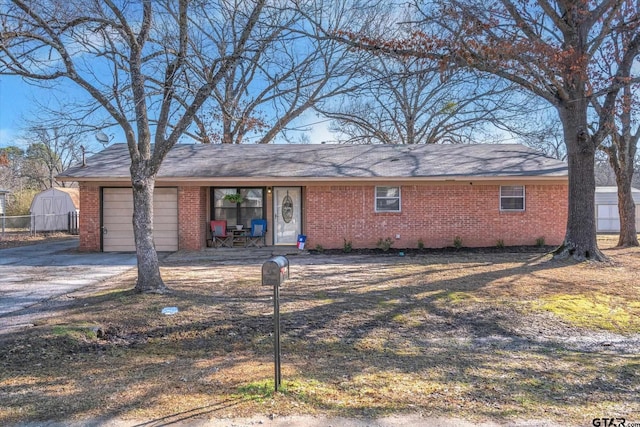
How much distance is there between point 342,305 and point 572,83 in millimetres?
8308

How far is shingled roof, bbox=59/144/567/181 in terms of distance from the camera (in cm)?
1323

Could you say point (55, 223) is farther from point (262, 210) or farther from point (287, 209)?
point (287, 209)

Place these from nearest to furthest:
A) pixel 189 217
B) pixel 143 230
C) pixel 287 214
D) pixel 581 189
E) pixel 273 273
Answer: pixel 273 273 < pixel 143 230 < pixel 581 189 < pixel 189 217 < pixel 287 214

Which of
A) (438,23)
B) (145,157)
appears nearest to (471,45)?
(438,23)

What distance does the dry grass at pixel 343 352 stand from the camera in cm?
307

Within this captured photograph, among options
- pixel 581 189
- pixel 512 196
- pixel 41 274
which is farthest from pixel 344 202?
pixel 41 274

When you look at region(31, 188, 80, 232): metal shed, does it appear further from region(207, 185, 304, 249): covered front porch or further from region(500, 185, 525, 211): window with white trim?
region(500, 185, 525, 211): window with white trim

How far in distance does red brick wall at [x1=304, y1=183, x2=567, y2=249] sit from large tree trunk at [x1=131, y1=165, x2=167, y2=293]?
7.27 metres

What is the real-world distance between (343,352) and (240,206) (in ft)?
34.7

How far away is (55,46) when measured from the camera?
20.5ft

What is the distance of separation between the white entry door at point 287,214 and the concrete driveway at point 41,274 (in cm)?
465

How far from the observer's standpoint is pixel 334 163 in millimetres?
14516

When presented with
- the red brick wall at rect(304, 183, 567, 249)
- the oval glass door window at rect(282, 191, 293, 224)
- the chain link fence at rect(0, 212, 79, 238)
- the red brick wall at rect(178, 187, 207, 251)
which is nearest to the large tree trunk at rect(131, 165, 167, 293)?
the red brick wall at rect(178, 187, 207, 251)

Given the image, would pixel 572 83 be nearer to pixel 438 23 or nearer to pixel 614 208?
Result: pixel 438 23
